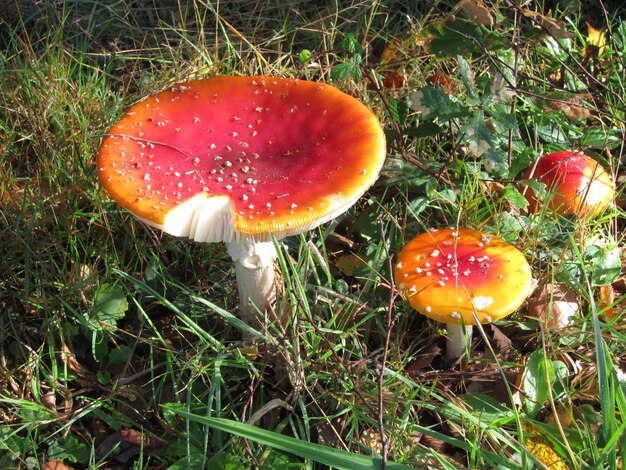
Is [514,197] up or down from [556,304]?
up

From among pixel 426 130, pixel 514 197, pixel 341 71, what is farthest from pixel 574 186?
pixel 341 71

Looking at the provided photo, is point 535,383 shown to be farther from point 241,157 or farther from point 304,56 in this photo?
point 304,56

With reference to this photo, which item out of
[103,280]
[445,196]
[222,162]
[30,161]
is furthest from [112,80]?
[445,196]

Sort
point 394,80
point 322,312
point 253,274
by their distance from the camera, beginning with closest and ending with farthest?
point 253,274
point 322,312
point 394,80

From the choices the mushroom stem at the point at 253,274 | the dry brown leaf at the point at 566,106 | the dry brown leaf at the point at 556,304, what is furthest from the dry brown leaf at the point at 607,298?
the mushroom stem at the point at 253,274

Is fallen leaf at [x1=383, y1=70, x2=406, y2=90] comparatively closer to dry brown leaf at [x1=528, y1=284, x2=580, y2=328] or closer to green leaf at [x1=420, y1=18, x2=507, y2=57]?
green leaf at [x1=420, y1=18, x2=507, y2=57]

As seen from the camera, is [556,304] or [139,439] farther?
[556,304]

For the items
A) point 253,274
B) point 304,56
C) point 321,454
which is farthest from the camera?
point 304,56
